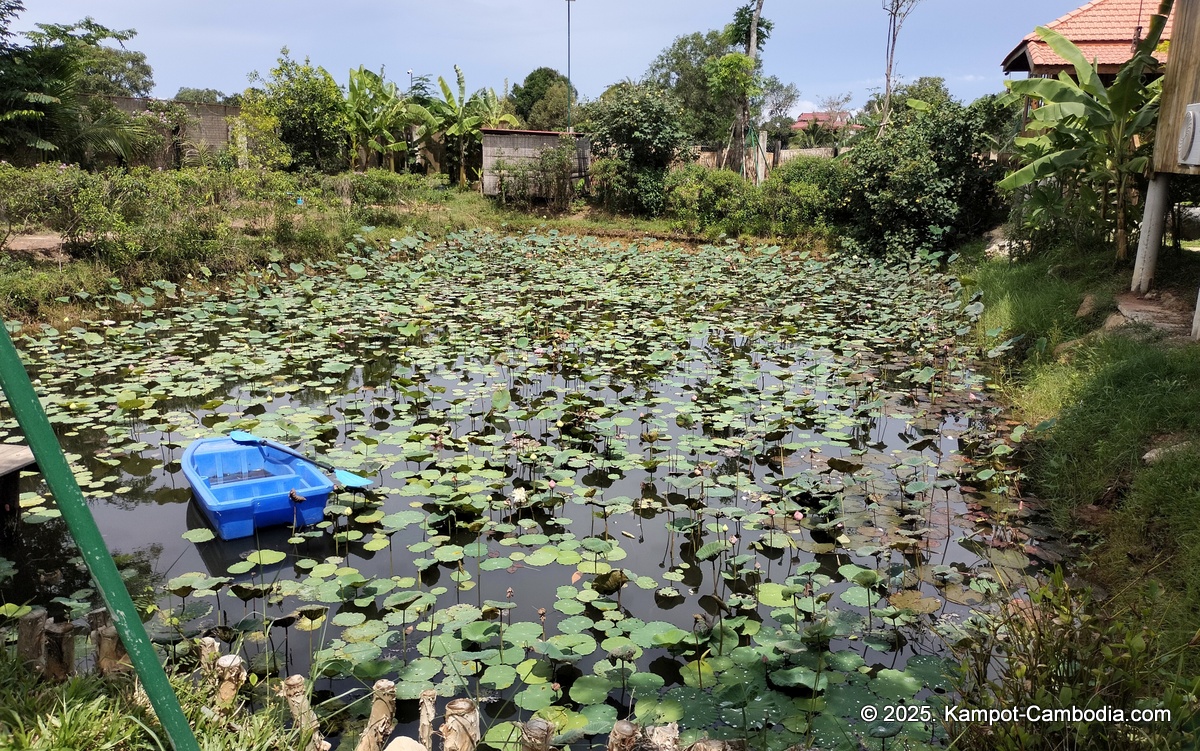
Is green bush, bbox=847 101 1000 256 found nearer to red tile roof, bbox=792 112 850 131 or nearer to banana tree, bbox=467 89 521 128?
banana tree, bbox=467 89 521 128

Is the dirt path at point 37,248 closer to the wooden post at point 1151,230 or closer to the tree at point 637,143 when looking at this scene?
the tree at point 637,143

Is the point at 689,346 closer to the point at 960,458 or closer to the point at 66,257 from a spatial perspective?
the point at 960,458

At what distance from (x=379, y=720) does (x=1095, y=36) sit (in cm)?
1466

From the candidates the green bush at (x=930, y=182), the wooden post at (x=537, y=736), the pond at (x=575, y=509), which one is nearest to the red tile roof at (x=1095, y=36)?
the green bush at (x=930, y=182)

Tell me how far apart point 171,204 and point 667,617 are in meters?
8.74

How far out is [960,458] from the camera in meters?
4.41

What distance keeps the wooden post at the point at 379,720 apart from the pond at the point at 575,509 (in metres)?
0.35

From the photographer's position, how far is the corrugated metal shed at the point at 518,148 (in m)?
15.7

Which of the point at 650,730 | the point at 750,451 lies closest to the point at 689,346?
the point at 750,451

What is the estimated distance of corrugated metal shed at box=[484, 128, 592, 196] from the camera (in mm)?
15695

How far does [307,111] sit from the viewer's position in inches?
582

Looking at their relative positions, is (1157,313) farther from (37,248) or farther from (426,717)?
(37,248)

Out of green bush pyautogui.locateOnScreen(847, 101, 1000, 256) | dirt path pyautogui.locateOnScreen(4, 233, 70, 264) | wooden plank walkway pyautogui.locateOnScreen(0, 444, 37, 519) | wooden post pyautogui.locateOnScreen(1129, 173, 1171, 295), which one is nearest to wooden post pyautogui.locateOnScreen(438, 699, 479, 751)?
wooden plank walkway pyautogui.locateOnScreen(0, 444, 37, 519)

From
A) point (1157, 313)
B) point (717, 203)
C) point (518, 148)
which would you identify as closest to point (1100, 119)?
point (1157, 313)
